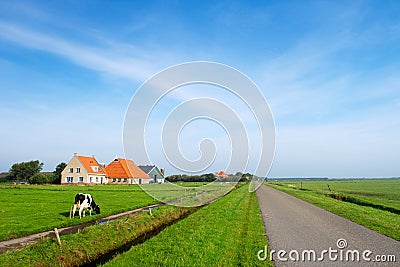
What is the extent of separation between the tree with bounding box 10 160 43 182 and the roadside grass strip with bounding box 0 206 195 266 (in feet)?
291

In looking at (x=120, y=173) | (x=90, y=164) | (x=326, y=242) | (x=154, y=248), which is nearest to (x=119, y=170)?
(x=120, y=173)

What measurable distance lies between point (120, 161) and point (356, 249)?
2875 inches

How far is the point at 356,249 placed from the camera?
9688 mm

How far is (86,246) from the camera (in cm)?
1203

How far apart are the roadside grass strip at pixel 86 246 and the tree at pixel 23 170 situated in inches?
3488

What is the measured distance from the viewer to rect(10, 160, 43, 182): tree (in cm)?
9189

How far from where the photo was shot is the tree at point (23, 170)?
3618 inches

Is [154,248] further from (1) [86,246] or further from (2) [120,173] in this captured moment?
(2) [120,173]

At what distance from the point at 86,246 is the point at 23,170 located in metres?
93.9

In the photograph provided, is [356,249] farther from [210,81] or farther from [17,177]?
→ [17,177]

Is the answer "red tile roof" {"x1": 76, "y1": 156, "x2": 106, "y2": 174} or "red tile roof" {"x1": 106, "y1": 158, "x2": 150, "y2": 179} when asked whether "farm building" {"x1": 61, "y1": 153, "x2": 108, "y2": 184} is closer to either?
"red tile roof" {"x1": 76, "y1": 156, "x2": 106, "y2": 174}

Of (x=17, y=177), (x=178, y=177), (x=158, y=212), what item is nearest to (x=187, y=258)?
(x=158, y=212)

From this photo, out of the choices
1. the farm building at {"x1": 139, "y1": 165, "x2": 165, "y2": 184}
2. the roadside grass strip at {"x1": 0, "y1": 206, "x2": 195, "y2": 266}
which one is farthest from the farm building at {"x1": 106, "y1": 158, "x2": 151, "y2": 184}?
the roadside grass strip at {"x1": 0, "y1": 206, "x2": 195, "y2": 266}

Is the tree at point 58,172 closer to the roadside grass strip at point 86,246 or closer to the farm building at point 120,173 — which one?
the farm building at point 120,173
